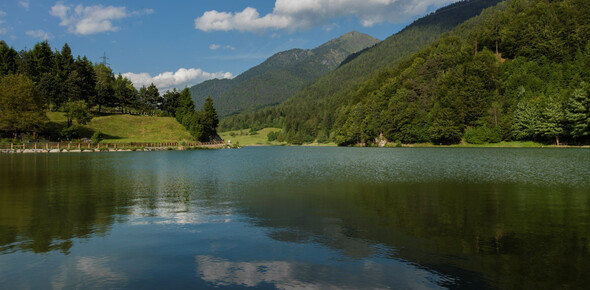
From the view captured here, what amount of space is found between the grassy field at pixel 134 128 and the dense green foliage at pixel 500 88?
83089 millimetres

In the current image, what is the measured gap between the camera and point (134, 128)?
14100cm

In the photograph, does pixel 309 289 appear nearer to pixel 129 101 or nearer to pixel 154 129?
pixel 154 129

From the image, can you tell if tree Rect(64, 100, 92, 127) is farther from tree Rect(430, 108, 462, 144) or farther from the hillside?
tree Rect(430, 108, 462, 144)

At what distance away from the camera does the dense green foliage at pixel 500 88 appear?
355 ft

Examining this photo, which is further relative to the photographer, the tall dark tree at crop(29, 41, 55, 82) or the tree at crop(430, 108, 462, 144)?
the tall dark tree at crop(29, 41, 55, 82)

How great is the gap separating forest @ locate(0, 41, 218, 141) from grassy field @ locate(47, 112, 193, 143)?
3.79m

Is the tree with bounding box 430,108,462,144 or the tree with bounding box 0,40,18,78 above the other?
the tree with bounding box 0,40,18,78

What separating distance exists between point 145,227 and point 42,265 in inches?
212

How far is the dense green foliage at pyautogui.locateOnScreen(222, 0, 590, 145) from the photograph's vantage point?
108m

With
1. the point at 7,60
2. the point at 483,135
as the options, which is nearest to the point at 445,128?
the point at 483,135

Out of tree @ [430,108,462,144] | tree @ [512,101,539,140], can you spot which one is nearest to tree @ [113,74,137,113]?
tree @ [430,108,462,144]

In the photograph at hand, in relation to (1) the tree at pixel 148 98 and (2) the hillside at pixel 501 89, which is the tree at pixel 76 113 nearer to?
(1) the tree at pixel 148 98

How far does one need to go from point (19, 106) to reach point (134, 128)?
1631 inches

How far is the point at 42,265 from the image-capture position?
10.9m
